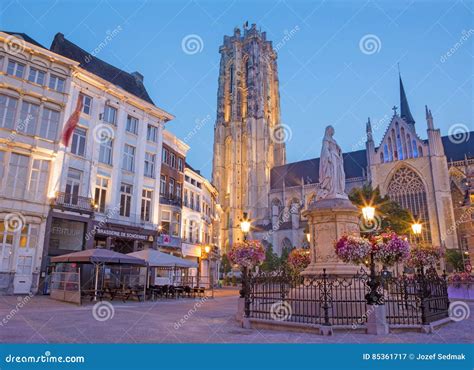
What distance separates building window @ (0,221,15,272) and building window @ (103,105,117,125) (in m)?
10.3

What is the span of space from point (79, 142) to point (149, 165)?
6.23 metres

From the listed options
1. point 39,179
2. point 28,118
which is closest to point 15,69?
point 28,118

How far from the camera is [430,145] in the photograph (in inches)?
2151

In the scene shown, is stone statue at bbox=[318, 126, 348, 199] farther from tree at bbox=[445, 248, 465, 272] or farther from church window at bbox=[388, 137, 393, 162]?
church window at bbox=[388, 137, 393, 162]

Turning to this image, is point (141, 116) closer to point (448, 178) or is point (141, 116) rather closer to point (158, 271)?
point (158, 271)

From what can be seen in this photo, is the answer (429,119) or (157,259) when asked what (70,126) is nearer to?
(157,259)

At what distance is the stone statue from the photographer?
12691 millimetres

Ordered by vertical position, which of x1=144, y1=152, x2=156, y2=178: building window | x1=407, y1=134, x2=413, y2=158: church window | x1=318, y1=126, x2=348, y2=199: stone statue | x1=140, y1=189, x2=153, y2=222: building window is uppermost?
x1=407, y1=134, x2=413, y2=158: church window

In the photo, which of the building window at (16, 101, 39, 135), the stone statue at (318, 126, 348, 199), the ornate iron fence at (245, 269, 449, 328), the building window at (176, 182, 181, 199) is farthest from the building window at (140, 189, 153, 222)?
the stone statue at (318, 126, 348, 199)

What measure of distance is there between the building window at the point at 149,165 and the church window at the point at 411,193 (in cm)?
3947

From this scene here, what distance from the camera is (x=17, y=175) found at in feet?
68.4

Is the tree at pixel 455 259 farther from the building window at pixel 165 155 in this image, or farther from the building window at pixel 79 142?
the building window at pixel 79 142

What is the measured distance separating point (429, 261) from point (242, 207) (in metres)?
60.5

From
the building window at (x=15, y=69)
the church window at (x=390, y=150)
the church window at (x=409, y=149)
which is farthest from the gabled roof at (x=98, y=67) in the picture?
the church window at (x=409, y=149)
